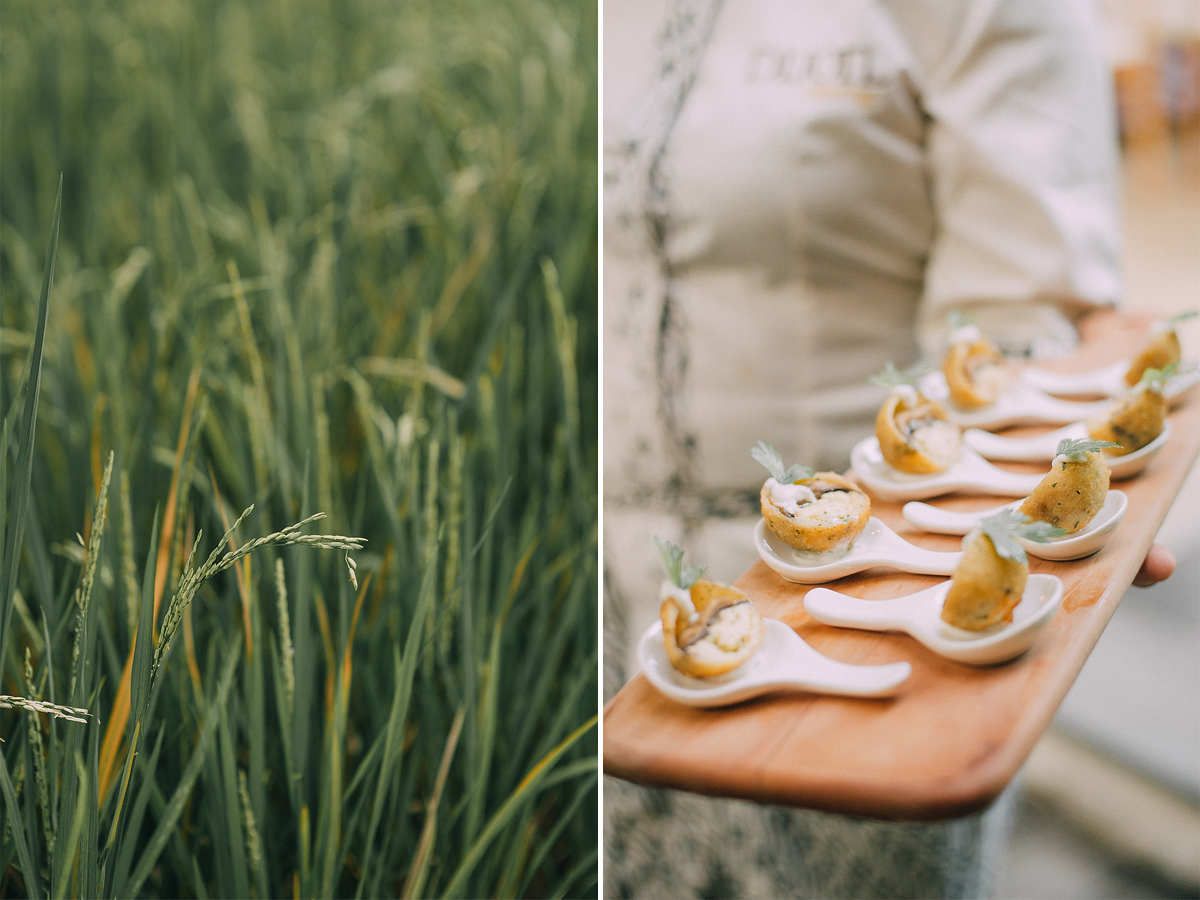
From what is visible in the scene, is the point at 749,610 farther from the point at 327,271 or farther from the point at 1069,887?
the point at 1069,887

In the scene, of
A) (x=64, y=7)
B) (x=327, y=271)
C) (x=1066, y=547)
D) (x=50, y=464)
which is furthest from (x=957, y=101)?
(x=64, y=7)

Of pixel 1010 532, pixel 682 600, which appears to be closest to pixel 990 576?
pixel 1010 532

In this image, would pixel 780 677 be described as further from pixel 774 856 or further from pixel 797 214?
pixel 797 214

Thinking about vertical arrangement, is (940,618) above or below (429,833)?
above

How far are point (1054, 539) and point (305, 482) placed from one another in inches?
14.5

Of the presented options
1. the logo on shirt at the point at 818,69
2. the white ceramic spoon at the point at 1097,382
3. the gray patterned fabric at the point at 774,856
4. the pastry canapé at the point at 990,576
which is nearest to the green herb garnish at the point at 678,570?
the pastry canapé at the point at 990,576

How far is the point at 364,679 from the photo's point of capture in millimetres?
504

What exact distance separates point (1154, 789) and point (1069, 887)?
151mm

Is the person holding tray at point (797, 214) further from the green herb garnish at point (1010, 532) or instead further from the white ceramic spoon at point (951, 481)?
the green herb garnish at point (1010, 532)

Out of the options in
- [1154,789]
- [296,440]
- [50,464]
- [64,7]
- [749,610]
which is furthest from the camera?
[64,7]

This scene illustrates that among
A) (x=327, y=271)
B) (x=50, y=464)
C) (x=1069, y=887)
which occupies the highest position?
(x=327, y=271)

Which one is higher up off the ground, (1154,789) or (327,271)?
(327,271)

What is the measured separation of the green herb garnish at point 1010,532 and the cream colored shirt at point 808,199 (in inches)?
11.7

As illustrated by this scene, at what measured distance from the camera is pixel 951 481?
0.43 metres
